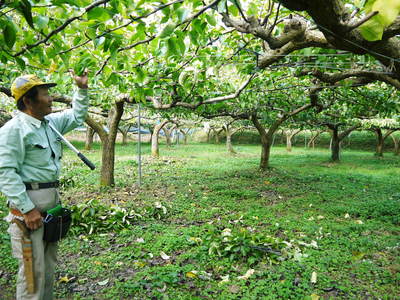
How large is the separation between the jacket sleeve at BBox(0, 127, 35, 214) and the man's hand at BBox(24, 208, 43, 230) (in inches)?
1.7

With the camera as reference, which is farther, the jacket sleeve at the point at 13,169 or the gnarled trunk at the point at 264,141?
the gnarled trunk at the point at 264,141

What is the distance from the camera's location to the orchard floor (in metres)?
3.25

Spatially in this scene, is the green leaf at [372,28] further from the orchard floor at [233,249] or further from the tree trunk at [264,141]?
the tree trunk at [264,141]

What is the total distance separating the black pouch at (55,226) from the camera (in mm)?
2201

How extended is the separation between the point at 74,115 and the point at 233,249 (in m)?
2.72

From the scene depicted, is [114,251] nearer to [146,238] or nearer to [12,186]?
[146,238]

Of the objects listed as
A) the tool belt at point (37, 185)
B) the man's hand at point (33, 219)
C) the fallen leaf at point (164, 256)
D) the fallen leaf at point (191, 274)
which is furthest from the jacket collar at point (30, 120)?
the fallen leaf at point (164, 256)

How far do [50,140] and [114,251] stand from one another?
2.42 m

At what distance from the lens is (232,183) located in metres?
9.21

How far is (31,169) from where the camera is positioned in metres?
2.15

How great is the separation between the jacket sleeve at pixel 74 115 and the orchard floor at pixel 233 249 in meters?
1.86

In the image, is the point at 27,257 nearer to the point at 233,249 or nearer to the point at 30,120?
the point at 30,120

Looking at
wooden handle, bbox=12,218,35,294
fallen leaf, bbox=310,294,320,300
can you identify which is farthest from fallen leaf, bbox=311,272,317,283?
wooden handle, bbox=12,218,35,294

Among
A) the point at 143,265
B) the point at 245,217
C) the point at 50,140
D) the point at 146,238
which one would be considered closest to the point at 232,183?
the point at 245,217
